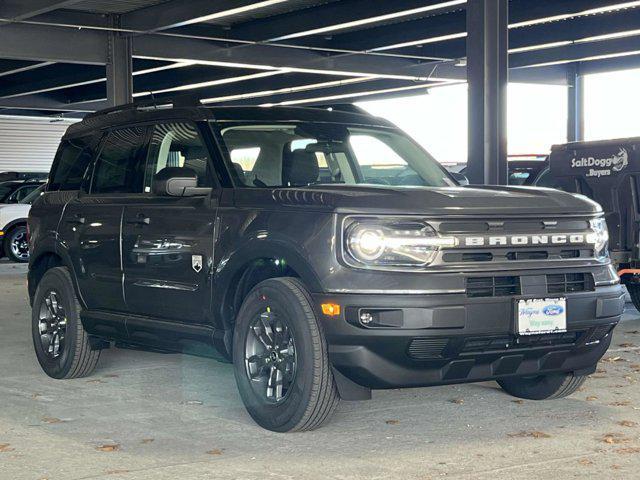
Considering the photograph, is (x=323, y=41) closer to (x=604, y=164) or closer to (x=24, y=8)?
(x=24, y=8)

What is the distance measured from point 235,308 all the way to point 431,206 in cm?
140

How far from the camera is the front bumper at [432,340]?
5746mm

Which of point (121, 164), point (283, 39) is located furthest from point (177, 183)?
point (283, 39)

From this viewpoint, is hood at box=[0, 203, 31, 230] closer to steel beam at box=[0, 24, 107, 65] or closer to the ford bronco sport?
steel beam at box=[0, 24, 107, 65]

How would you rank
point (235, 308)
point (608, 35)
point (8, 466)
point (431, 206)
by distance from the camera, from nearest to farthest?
point (8, 466)
point (431, 206)
point (235, 308)
point (608, 35)

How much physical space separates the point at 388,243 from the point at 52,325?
11.1 feet

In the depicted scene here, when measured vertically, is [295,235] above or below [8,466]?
above

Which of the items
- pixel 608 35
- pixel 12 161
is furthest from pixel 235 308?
pixel 12 161

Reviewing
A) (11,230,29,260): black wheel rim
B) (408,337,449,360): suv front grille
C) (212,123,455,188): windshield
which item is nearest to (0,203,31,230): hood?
(11,230,29,260): black wheel rim

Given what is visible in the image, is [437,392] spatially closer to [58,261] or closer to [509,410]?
[509,410]

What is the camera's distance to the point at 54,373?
8156 millimetres

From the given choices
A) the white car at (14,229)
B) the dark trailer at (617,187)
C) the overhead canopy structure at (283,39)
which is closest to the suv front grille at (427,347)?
the dark trailer at (617,187)

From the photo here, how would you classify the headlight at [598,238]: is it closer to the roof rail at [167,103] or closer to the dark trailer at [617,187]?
the roof rail at [167,103]

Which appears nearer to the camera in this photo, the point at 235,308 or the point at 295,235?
the point at 295,235
